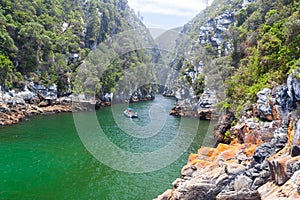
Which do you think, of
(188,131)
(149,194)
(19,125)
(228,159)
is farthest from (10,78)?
(228,159)

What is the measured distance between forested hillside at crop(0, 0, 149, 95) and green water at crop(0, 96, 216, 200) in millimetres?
16491

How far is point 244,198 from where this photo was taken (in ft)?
46.9

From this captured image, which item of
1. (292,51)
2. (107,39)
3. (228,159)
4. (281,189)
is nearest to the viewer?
(281,189)

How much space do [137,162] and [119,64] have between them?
52.8 metres

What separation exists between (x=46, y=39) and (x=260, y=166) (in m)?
52.5

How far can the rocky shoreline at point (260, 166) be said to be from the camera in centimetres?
1316

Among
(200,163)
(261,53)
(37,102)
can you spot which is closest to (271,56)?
(261,53)

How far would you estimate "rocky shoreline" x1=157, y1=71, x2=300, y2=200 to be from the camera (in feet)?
43.2

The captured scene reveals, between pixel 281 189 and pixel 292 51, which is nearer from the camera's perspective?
pixel 281 189

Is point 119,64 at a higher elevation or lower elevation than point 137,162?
higher

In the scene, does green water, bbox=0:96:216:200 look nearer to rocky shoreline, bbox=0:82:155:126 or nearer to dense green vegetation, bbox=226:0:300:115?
rocky shoreline, bbox=0:82:155:126

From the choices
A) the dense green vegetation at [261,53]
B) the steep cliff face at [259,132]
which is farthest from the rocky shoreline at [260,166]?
the dense green vegetation at [261,53]

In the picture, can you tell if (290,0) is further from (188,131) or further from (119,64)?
(119,64)

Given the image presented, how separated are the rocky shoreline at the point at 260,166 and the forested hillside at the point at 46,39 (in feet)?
128
